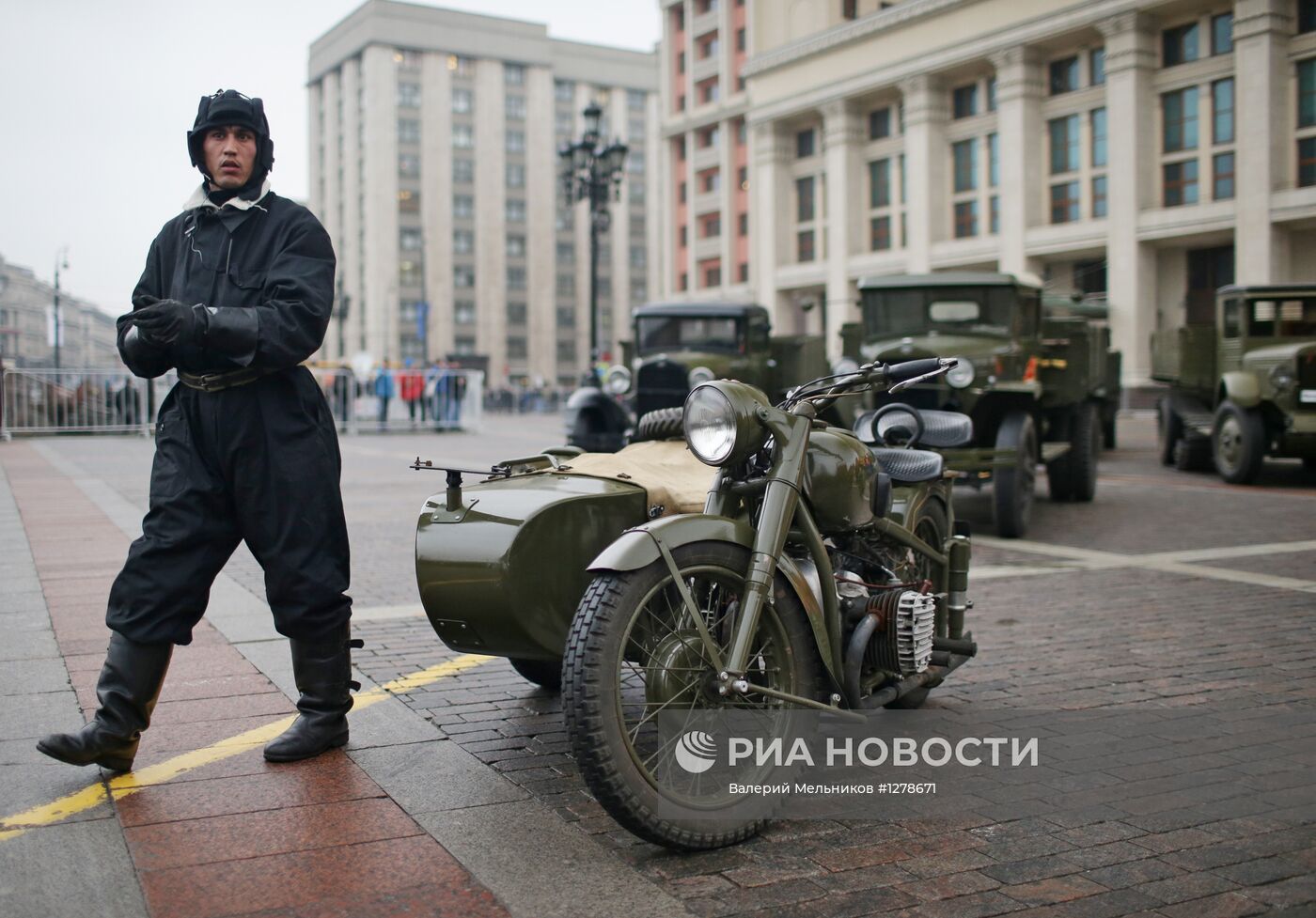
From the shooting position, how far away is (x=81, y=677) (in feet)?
15.6

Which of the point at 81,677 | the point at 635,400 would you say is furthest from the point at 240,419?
the point at 635,400

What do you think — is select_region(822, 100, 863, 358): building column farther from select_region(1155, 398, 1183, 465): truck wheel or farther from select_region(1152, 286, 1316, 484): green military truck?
select_region(1152, 286, 1316, 484): green military truck

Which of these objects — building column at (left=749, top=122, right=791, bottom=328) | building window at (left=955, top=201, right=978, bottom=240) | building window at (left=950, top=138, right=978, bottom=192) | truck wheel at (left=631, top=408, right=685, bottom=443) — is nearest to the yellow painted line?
truck wheel at (left=631, top=408, right=685, bottom=443)

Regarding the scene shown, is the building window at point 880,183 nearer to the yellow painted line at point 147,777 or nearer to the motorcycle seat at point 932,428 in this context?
the motorcycle seat at point 932,428

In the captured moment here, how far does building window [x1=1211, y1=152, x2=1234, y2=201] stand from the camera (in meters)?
43.7

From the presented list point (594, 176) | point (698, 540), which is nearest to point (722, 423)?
point (698, 540)

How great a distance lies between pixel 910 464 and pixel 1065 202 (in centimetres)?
4906

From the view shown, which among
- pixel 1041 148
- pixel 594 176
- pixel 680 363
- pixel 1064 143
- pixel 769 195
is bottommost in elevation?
pixel 680 363

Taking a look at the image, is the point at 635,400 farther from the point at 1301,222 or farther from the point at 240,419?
the point at 1301,222

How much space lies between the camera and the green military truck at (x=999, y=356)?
11.2 m

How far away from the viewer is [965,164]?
53938mm

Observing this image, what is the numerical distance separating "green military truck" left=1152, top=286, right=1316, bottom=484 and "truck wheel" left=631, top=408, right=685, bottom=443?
38.3ft

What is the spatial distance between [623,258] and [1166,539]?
105 meters

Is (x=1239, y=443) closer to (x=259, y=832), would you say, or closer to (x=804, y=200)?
(x=259, y=832)
